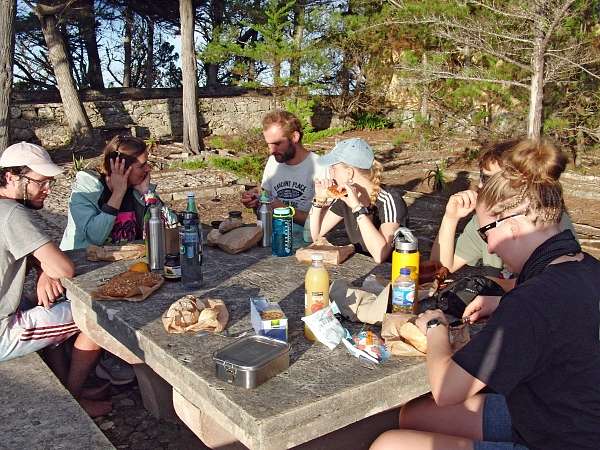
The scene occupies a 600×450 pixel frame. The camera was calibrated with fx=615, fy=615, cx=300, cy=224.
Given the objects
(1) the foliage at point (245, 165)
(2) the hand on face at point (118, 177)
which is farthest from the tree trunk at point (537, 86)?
(2) the hand on face at point (118, 177)

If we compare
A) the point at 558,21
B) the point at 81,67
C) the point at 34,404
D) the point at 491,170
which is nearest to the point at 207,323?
the point at 34,404

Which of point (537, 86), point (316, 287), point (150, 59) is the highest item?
point (150, 59)

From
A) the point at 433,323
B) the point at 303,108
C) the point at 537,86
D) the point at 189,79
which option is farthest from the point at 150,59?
the point at 433,323

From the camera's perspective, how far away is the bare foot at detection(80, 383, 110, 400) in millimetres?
3426

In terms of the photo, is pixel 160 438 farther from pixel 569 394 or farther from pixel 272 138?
pixel 272 138

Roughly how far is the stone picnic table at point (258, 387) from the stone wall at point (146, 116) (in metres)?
11.5

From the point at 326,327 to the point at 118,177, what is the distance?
213 cm

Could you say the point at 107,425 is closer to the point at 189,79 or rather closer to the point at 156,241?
the point at 156,241

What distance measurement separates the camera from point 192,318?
233cm

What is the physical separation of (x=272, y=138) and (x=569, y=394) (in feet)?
11.3

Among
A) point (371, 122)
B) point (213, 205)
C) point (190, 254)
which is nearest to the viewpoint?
point (190, 254)

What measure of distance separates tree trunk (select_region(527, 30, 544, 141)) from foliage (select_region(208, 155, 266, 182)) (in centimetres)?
440

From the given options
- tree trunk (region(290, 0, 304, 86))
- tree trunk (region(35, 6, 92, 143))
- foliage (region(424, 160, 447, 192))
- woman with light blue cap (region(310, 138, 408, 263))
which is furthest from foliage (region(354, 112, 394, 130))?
woman with light blue cap (region(310, 138, 408, 263))

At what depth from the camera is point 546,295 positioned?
167 cm
